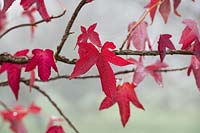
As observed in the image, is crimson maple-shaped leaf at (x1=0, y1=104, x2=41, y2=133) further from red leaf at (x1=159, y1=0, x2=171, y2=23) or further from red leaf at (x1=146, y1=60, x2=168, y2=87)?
red leaf at (x1=159, y1=0, x2=171, y2=23)

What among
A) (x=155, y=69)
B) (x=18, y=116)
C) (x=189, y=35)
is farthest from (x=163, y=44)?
(x=18, y=116)

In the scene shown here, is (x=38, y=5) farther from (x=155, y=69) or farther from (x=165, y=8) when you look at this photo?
(x=155, y=69)

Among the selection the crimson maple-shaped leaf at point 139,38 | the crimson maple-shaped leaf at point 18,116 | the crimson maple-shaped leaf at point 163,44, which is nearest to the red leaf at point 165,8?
the crimson maple-shaped leaf at point 139,38

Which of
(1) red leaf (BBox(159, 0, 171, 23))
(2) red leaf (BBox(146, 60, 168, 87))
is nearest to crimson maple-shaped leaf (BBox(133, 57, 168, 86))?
(2) red leaf (BBox(146, 60, 168, 87))

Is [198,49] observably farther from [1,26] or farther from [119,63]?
[1,26]

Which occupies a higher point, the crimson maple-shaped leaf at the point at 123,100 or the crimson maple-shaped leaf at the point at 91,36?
the crimson maple-shaped leaf at the point at 91,36

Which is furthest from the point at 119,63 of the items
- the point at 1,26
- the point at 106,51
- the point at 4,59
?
the point at 1,26

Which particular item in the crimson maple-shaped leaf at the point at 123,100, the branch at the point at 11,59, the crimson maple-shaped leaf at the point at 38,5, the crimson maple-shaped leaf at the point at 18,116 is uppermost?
the crimson maple-shaped leaf at the point at 38,5

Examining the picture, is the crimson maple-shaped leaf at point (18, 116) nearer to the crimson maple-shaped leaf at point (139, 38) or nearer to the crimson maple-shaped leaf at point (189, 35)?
A: the crimson maple-shaped leaf at point (139, 38)
